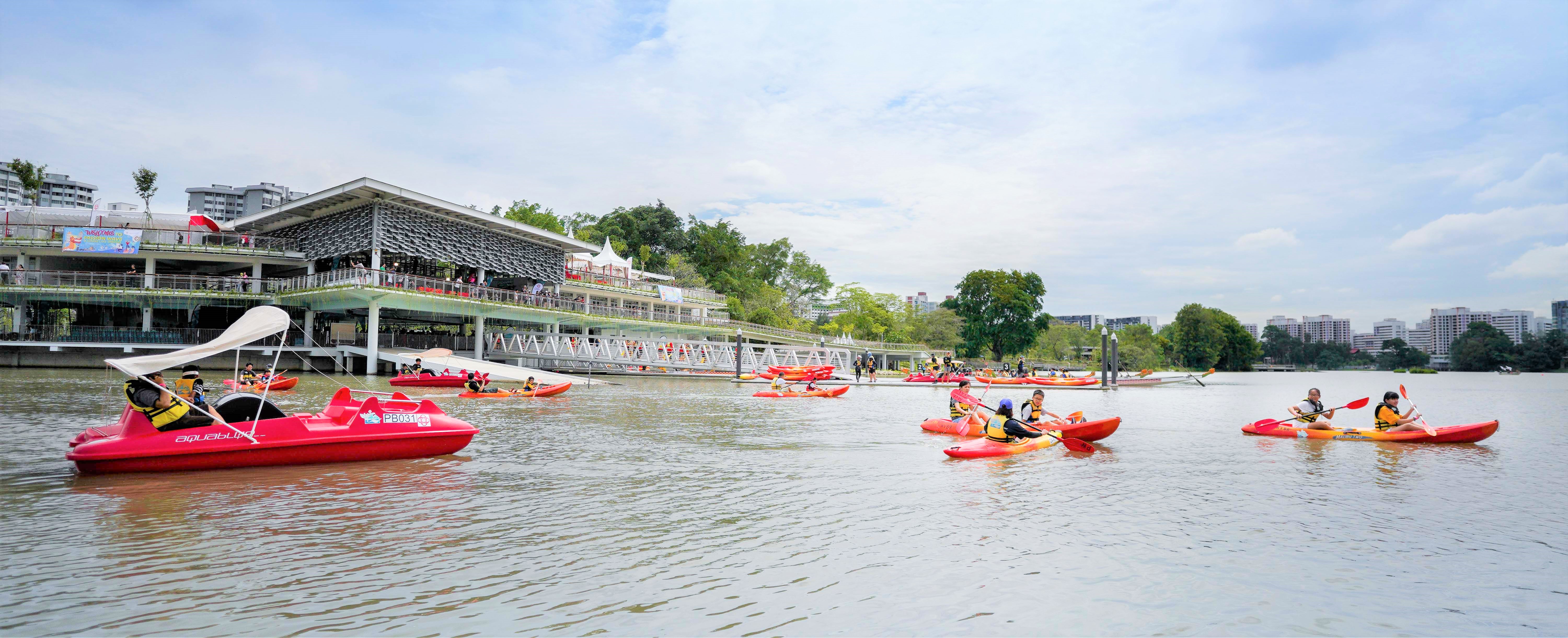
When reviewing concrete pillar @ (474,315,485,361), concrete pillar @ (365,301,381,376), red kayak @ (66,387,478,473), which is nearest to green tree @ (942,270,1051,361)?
concrete pillar @ (474,315,485,361)

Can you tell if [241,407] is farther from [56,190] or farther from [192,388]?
[56,190]

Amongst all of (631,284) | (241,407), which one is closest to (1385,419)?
(241,407)

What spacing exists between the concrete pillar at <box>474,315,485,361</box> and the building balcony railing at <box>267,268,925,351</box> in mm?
1959

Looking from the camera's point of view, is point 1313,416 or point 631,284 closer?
point 1313,416

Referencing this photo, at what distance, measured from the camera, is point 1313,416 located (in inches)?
682

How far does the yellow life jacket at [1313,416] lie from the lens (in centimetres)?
1739

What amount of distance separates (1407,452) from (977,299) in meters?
64.6

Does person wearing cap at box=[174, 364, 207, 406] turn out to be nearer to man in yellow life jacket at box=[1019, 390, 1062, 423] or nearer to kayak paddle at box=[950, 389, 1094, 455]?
kayak paddle at box=[950, 389, 1094, 455]

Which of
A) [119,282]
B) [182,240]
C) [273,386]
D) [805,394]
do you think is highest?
[182,240]

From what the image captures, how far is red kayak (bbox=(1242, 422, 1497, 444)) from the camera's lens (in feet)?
52.6

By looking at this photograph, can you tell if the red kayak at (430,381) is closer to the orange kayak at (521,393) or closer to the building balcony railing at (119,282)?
the orange kayak at (521,393)

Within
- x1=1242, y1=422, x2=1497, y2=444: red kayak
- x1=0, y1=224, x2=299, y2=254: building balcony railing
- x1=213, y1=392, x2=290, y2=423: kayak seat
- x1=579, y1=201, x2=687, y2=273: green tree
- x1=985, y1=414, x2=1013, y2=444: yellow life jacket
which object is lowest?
x1=1242, y1=422, x2=1497, y2=444: red kayak

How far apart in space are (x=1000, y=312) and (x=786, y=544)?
240 ft

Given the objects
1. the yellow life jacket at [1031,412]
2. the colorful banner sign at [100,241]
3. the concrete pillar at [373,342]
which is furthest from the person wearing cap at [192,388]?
the colorful banner sign at [100,241]
